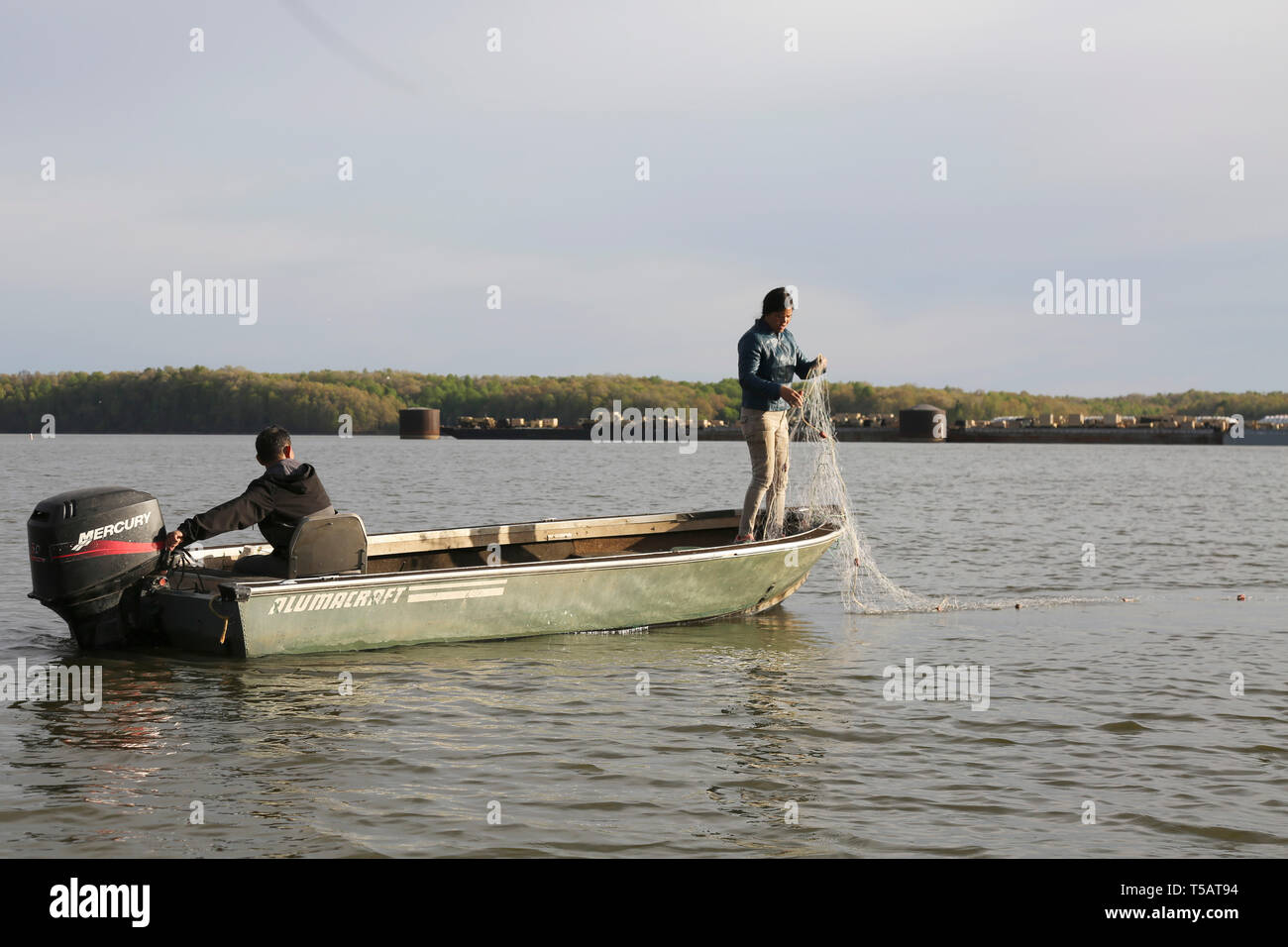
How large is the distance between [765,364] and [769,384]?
273mm

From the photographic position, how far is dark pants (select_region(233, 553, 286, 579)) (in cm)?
1060

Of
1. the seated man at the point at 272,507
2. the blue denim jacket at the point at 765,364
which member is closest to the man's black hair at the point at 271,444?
the seated man at the point at 272,507

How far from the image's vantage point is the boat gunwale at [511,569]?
10086 mm

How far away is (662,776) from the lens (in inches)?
286

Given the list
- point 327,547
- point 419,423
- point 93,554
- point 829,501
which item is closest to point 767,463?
point 829,501

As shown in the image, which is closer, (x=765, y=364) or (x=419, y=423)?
(x=765, y=364)

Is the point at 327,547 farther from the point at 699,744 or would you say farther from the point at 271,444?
the point at 699,744

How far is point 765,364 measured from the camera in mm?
12242

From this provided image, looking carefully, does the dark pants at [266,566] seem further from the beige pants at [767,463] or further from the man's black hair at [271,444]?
→ the beige pants at [767,463]

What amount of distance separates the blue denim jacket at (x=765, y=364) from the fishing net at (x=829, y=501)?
0.39m

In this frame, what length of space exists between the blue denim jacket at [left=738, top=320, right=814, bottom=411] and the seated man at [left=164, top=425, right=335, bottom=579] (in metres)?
4.23

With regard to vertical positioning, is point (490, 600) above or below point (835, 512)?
below
